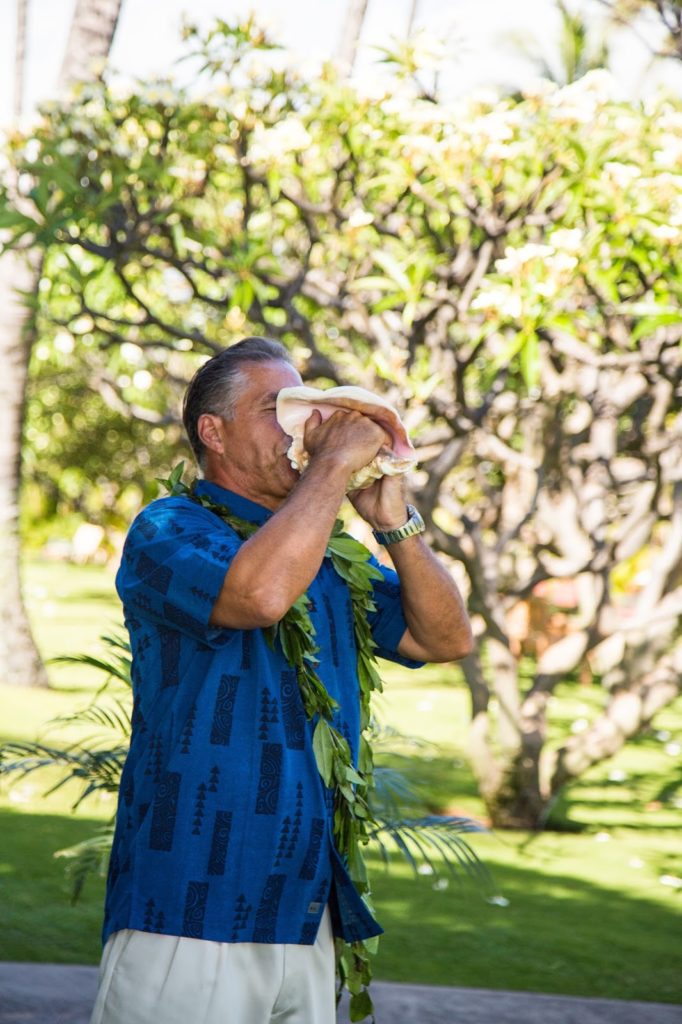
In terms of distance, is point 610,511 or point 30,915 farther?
point 610,511

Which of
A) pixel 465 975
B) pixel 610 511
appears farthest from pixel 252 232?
pixel 465 975

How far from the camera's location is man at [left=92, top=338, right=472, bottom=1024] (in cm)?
207

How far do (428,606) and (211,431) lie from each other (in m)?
0.52

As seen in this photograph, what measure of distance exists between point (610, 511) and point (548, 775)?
198 cm

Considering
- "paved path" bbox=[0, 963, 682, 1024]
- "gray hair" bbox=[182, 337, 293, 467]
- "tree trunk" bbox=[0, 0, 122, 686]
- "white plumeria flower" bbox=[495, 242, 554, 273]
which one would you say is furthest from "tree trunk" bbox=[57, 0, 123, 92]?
"gray hair" bbox=[182, 337, 293, 467]

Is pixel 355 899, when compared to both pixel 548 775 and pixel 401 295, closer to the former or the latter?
pixel 401 295

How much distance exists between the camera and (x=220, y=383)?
2.43 metres

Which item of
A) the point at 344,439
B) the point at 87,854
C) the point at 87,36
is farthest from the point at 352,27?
the point at 344,439

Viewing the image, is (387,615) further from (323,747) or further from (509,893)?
(509,893)

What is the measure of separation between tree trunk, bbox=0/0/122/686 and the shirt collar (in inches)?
269

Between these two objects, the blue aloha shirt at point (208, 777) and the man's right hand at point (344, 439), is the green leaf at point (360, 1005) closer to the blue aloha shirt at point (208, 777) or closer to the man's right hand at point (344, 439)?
the blue aloha shirt at point (208, 777)

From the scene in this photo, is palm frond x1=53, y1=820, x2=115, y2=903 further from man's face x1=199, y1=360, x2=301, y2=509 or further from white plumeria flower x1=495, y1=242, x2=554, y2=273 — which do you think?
white plumeria flower x1=495, y1=242, x2=554, y2=273

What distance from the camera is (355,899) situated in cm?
224

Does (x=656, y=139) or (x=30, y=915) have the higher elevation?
(x=656, y=139)
